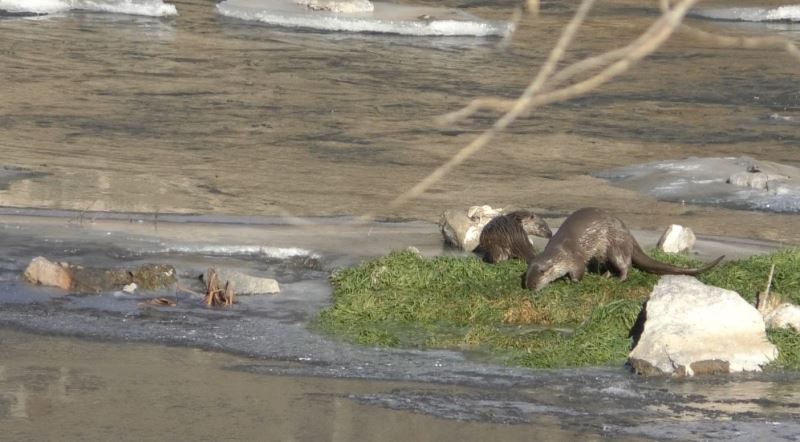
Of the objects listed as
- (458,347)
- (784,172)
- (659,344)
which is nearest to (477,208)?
(458,347)

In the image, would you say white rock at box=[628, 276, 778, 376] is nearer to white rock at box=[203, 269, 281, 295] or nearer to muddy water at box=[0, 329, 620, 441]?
muddy water at box=[0, 329, 620, 441]

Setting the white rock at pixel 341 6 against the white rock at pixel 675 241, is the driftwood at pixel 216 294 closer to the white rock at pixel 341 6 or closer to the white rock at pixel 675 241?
the white rock at pixel 675 241

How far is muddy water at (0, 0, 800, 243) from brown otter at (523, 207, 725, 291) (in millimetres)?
2996

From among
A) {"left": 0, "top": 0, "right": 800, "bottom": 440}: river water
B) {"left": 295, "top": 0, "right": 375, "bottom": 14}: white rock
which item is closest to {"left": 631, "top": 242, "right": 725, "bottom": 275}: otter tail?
{"left": 0, "top": 0, "right": 800, "bottom": 440}: river water

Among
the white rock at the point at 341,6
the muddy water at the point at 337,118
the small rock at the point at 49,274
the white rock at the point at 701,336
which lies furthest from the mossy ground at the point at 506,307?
the white rock at the point at 341,6

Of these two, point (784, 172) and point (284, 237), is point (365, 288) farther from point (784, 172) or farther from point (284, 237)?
point (784, 172)

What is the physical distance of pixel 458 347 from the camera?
277 inches

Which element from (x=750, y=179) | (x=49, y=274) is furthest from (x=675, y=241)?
(x=750, y=179)

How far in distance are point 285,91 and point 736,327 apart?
11.5 meters

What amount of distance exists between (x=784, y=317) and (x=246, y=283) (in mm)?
2727

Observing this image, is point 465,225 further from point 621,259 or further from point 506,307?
point 506,307

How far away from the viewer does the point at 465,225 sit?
9180 millimetres

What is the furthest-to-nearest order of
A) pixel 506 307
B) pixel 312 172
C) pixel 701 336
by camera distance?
pixel 312 172 < pixel 506 307 < pixel 701 336

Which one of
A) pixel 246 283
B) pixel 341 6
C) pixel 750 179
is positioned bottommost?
pixel 246 283
